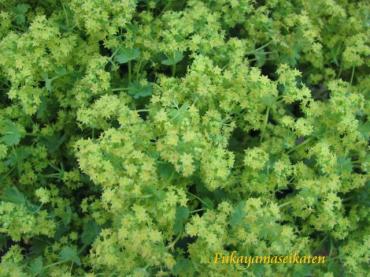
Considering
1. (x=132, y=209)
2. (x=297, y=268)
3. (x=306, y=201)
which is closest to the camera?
(x=132, y=209)

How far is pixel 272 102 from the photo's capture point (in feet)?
11.4

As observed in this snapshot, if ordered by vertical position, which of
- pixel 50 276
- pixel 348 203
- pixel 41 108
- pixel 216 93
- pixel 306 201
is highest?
pixel 216 93

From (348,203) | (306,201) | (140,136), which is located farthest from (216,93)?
(348,203)

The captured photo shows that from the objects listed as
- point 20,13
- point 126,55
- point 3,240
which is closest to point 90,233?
point 3,240

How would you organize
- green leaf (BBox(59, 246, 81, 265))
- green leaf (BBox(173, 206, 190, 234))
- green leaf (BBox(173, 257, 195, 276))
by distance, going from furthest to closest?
green leaf (BBox(59, 246, 81, 265))
green leaf (BBox(173, 257, 195, 276))
green leaf (BBox(173, 206, 190, 234))

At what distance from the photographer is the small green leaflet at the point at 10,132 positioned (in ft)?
10.8

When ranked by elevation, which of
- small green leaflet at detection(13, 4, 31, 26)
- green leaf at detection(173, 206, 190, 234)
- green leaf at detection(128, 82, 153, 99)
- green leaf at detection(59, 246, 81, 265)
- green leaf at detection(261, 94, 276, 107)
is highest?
small green leaflet at detection(13, 4, 31, 26)

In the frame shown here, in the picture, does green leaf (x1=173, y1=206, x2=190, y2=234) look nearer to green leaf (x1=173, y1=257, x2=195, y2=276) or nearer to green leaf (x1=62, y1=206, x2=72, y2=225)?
green leaf (x1=173, y1=257, x2=195, y2=276)

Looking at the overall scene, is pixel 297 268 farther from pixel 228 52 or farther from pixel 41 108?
pixel 41 108

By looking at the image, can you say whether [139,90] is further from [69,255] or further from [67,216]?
[69,255]

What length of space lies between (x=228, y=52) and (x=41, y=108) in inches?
59.3

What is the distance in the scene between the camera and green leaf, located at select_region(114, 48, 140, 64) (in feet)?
11.4

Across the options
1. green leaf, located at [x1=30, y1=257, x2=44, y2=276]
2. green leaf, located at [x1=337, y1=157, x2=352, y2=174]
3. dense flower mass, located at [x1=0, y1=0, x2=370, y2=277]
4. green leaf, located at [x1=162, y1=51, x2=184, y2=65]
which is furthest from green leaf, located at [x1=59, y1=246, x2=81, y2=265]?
green leaf, located at [x1=337, y1=157, x2=352, y2=174]

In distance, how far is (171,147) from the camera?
2834mm
